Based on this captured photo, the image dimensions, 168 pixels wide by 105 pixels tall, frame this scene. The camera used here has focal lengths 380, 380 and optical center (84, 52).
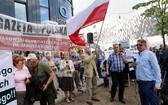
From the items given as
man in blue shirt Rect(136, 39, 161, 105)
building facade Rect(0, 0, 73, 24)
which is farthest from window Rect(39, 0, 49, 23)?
man in blue shirt Rect(136, 39, 161, 105)

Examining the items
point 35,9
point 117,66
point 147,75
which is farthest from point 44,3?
point 147,75

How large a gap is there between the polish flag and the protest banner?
18 cm

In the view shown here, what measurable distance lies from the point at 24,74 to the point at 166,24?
Result: 21.3 m

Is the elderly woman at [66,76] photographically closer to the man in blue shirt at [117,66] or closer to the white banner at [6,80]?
the man in blue shirt at [117,66]

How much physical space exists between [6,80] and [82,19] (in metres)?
2.36

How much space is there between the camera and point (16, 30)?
6.10 meters

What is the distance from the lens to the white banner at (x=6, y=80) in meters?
5.86

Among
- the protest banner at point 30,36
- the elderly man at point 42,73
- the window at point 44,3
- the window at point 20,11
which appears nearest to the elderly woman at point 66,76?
the elderly man at point 42,73

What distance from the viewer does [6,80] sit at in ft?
19.6

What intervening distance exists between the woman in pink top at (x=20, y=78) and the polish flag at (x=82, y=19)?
1179 millimetres

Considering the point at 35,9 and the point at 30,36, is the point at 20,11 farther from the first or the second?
the point at 30,36

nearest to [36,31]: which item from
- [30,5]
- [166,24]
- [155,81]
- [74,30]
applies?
[74,30]

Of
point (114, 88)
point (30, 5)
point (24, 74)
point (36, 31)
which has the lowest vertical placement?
point (114, 88)

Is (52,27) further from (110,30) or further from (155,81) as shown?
(110,30)
